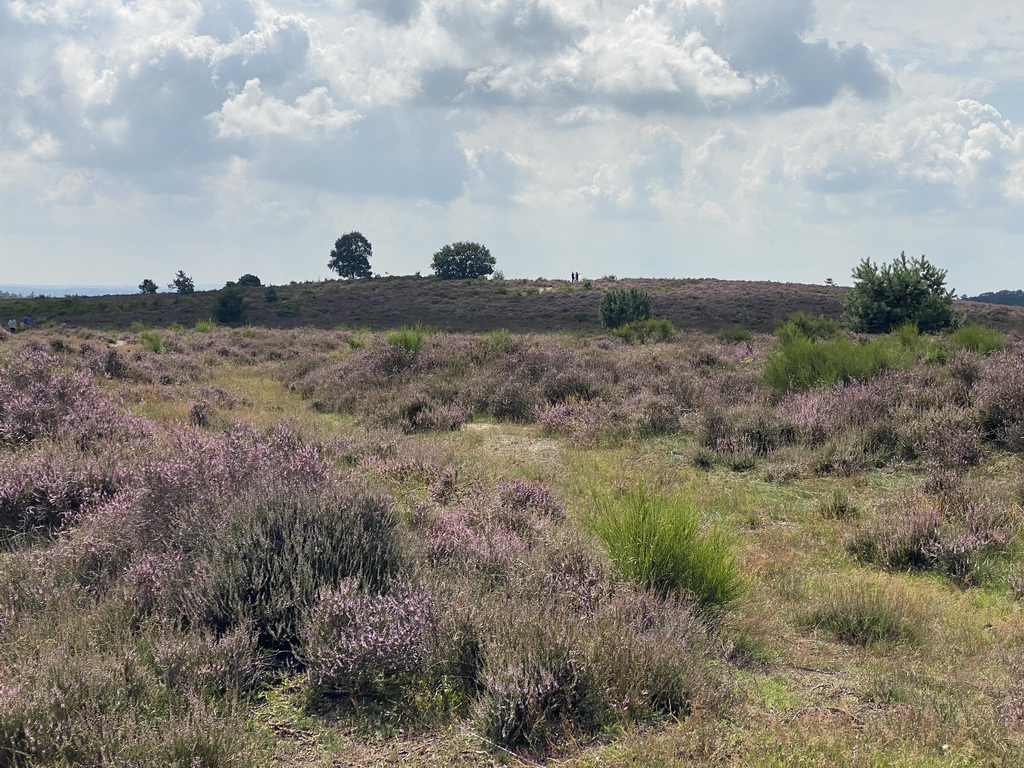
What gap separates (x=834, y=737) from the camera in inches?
106

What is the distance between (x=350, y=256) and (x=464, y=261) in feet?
54.8

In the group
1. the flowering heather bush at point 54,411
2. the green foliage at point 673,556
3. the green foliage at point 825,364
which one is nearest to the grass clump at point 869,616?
the green foliage at point 673,556

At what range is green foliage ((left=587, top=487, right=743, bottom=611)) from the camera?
13.5 feet

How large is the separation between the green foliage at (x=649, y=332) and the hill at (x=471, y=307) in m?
11.0

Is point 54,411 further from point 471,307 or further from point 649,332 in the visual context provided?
point 471,307

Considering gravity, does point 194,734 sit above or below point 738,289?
below

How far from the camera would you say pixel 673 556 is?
4.21 metres

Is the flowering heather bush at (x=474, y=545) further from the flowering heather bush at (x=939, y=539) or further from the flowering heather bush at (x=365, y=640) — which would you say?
the flowering heather bush at (x=939, y=539)

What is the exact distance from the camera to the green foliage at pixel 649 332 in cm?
2467

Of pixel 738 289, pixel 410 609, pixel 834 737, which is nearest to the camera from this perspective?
pixel 834 737

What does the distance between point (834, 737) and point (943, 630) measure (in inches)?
77.8

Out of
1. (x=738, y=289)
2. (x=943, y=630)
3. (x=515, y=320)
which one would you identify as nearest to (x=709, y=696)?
A: (x=943, y=630)

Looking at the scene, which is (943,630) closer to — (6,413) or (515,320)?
(6,413)

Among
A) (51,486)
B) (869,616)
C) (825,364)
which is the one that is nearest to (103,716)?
(51,486)
